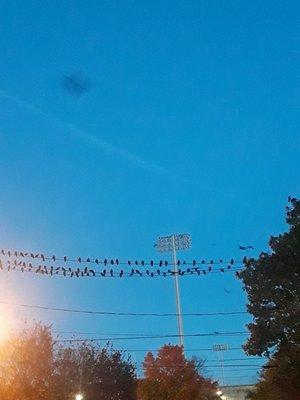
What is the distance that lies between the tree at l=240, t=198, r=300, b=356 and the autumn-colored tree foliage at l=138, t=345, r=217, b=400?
13373 mm

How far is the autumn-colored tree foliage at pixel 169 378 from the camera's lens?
46688 mm

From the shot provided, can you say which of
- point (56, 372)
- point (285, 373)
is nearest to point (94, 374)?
point (56, 372)

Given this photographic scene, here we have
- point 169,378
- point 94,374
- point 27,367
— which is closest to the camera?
point 27,367

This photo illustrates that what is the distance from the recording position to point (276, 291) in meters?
34.3

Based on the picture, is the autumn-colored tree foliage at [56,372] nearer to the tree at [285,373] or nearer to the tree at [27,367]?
the tree at [27,367]

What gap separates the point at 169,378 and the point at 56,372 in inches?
715

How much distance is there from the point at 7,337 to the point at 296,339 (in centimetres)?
1561

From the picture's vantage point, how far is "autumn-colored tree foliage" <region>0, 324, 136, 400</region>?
30953 millimetres

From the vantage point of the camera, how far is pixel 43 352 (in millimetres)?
32906

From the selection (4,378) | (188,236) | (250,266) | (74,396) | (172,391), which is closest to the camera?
(4,378)

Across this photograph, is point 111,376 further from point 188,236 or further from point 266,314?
point 188,236

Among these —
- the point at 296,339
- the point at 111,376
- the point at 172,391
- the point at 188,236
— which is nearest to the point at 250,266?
the point at 296,339

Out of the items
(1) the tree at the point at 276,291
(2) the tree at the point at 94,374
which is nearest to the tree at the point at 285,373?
(1) the tree at the point at 276,291

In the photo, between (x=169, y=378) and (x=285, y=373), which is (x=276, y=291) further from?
(x=169, y=378)
